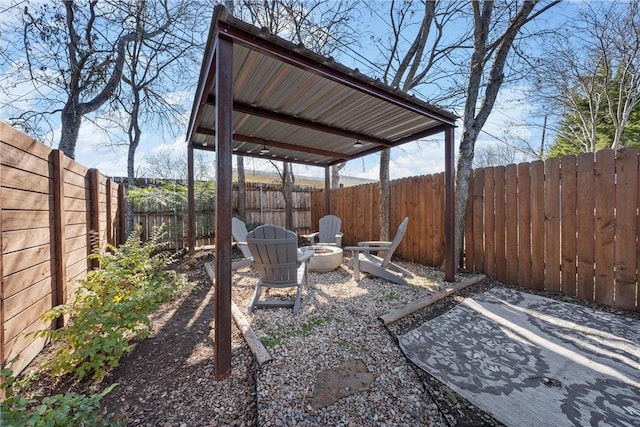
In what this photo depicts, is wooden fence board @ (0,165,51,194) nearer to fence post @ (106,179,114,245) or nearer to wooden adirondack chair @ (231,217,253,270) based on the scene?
fence post @ (106,179,114,245)

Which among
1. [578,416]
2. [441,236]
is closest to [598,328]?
[578,416]

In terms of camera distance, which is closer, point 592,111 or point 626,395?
point 626,395

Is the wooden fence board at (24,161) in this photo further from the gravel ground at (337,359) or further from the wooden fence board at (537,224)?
the wooden fence board at (537,224)

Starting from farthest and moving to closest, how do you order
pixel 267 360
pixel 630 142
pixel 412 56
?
pixel 630 142 < pixel 412 56 < pixel 267 360

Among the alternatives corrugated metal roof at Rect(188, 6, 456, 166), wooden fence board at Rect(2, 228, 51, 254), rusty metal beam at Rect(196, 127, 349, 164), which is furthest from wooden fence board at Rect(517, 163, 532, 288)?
wooden fence board at Rect(2, 228, 51, 254)

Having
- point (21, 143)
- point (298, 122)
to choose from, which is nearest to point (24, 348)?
point (21, 143)

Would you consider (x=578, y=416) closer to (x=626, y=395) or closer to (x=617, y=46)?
(x=626, y=395)

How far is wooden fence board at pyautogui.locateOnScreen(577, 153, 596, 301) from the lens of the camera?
3.07 meters

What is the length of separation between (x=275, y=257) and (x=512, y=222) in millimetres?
3463

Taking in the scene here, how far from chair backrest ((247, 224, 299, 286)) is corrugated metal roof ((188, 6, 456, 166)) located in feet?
5.40

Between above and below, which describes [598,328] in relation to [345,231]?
below

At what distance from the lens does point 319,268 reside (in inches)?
179

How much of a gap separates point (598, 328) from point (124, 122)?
32.4 ft

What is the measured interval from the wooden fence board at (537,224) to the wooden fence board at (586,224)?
0.37 meters
